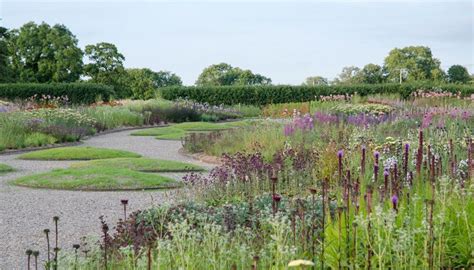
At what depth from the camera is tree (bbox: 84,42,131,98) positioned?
52.8 metres

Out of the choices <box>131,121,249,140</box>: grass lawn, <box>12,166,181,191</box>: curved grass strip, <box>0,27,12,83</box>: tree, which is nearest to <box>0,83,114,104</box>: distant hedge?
<box>0,27,12,83</box>: tree

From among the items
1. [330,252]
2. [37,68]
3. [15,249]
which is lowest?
[15,249]

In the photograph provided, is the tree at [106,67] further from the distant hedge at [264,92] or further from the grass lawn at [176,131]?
the grass lawn at [176,131]

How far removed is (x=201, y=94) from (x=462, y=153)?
1172 inches

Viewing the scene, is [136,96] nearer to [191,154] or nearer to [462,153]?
[191,154]

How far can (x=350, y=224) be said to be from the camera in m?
4.25

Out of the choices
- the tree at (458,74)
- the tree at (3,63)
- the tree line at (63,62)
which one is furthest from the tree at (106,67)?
the tree at (458,74)

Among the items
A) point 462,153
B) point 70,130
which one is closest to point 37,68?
point 70,130

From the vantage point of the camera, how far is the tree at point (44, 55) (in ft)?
171

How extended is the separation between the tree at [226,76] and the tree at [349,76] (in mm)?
8601

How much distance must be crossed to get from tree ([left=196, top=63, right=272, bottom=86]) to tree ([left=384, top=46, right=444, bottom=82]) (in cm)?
1389

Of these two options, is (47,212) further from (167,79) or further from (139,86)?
(167,79)

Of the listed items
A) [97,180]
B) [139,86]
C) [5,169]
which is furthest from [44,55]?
[97,180]

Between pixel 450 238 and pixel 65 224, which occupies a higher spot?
pixel 450 238
